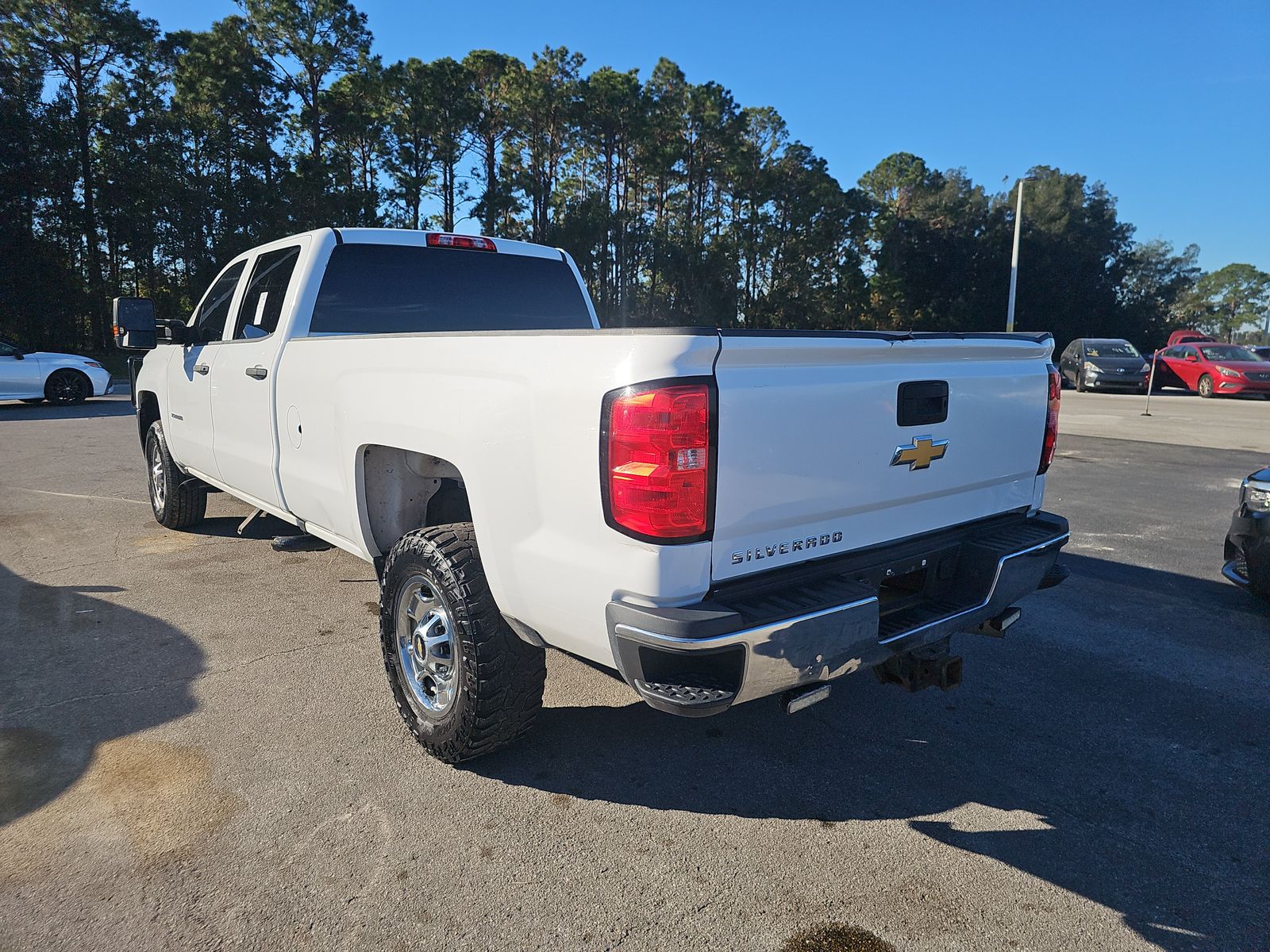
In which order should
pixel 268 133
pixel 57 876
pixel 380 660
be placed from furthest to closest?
pixel 268 133 < pixel 380 660 < pixel 57 876

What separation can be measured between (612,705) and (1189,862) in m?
2.13

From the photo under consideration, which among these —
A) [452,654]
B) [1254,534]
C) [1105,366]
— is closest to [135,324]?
[452,654]

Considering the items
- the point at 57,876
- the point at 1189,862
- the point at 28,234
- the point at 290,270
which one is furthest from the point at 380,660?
the point at 28,234

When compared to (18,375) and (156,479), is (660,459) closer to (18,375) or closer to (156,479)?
(156,479)

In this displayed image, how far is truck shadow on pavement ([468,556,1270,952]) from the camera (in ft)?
8.33

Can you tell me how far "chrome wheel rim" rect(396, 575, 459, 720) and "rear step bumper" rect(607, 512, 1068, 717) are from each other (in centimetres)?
101

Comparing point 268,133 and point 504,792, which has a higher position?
point 268,133

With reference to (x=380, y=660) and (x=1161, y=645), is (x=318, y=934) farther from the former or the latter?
(x=1161, y=645)

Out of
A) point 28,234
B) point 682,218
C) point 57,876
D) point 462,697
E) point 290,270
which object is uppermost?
point 682,218

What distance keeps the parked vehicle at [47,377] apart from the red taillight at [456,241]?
1520 cm

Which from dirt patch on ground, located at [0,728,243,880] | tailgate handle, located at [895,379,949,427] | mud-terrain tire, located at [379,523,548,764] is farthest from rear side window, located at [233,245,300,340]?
tailgate handle, located at [895,379,949,427]

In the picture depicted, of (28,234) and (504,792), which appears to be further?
(28,234)

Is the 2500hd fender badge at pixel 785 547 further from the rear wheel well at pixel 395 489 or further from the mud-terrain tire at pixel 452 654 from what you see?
the rear wheel well at pixel 395 489

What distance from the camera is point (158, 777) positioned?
3018mm
